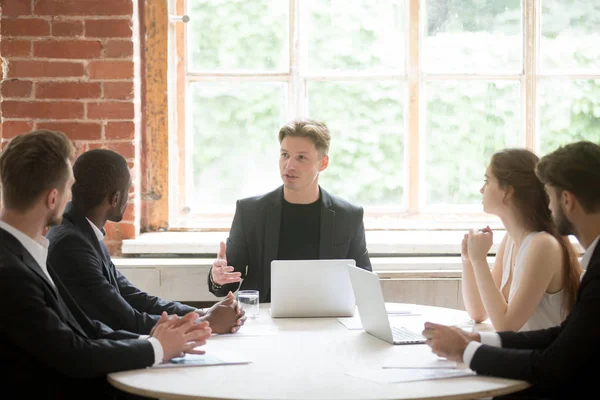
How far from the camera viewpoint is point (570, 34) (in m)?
4.11

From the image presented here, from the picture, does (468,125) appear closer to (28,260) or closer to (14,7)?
(14,7)

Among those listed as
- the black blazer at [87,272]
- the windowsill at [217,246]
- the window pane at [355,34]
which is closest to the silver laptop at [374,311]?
the black blazer at [87,272]

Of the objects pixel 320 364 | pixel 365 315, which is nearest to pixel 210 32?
pixel 365 315

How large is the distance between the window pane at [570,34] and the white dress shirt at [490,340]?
2360 millimetres

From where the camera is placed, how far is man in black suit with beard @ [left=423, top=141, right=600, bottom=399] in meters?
1.87

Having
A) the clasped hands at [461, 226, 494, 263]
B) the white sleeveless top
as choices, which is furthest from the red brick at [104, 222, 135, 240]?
the white sleeveless top

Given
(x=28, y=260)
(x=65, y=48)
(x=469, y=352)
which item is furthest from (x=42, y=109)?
(x=469, y=352)

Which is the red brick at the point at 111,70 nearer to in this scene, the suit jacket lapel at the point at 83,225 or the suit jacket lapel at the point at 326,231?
the suit jacket lapel at the point at 326,231

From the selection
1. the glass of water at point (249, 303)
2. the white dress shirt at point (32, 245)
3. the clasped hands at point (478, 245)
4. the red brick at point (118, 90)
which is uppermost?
the red brick at point (118, 90)

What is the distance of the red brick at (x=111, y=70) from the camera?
3.78 meters

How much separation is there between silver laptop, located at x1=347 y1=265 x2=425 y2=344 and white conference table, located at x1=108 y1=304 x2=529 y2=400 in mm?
32

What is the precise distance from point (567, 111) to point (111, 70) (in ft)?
7.96

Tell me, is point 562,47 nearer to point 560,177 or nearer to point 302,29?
point 302,29

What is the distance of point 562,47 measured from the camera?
13.5 ft
